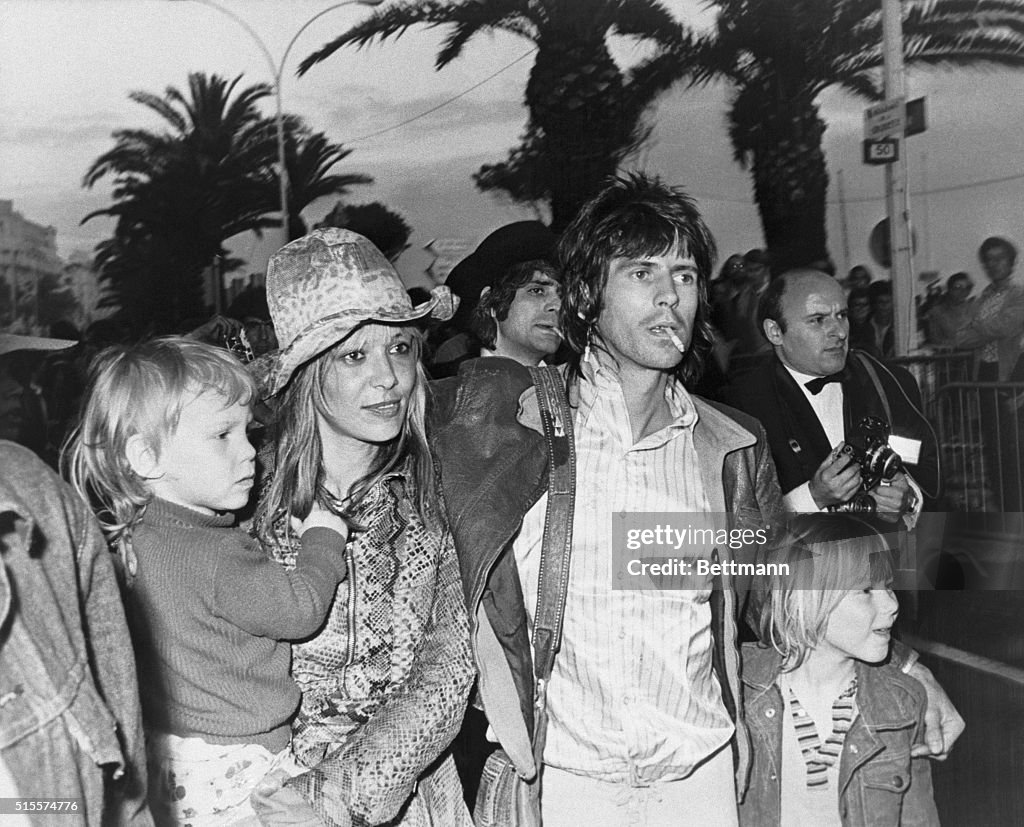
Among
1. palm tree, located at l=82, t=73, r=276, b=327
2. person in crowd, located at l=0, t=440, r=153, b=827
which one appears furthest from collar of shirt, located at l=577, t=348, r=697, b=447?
person in crowd, located at l=0, t=440, r=153, b=827

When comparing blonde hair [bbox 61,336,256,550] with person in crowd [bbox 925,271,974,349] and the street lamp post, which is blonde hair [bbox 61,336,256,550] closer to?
the street lamp post

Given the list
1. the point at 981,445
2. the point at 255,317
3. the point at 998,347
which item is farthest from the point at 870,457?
the point at 255,317

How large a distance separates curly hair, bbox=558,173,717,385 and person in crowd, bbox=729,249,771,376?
28cm

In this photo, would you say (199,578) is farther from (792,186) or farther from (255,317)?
(792,186)

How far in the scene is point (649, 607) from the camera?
6.09 ft

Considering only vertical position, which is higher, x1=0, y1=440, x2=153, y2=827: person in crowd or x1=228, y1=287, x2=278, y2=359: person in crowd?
x1=228, y1=287, x2=278, y2=359: person in crowd

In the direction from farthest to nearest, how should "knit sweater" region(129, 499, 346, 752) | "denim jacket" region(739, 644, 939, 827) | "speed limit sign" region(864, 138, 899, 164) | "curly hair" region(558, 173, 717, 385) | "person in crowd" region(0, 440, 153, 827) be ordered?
1. "speed limit sign" region(864, 138, 899, 164)
2. "denim jacket" region(739, 644, 939, 827)
3. "curly hair" region(558, 173, 717, 385)
4. "knit sweater" region(129, 499, 346, 752)
5. "person in crowd" region(0, 440, 153, 827)

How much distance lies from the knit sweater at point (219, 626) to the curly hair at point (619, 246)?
613mm

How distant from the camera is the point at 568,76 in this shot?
2.32 metres

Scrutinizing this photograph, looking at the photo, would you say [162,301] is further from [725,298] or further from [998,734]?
[998,734]

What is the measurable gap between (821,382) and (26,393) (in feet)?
5.23

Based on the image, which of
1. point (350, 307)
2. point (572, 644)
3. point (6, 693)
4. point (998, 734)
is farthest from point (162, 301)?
point (998, 734)

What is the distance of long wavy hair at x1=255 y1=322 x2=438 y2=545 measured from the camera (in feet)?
5.87

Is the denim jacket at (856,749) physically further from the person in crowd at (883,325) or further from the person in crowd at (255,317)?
the person in crowd at (255,317)
